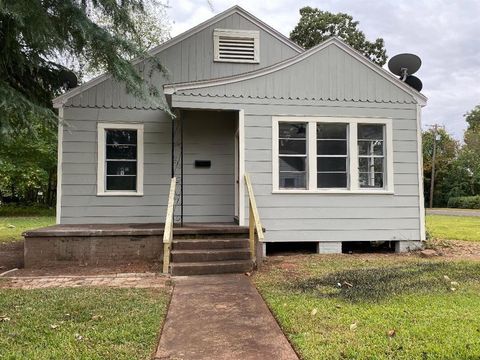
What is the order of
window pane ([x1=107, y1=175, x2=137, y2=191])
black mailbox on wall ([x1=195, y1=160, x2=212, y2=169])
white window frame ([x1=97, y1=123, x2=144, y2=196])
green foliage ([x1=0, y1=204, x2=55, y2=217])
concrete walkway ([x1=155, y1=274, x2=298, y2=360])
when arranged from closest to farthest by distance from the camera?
concrete walkway ([x1=155, y1=274, x2=298, y2=360])
white window frame ([x1=97, y1=123, x2=144, y2=196])
window pane ([x1=107, y1=175, x2=137, y2=191])
black mailbox on wall ([x1=195, y1=160, x2=212, y2=169])
green foliage ([x1=0, y1=204, x2=55, y2=217])

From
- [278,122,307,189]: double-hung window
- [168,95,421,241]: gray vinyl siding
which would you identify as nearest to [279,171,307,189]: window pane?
[278,122,307,189]: double-hung window

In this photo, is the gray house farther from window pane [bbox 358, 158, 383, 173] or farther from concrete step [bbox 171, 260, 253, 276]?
concrete step [bbox 171, 260, 253, 276]

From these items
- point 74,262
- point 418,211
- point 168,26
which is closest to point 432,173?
point 168,26

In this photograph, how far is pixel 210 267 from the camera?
602 cm

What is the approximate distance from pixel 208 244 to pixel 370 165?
3.74m

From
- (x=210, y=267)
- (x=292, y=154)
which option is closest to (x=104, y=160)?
(x=210, y=267)

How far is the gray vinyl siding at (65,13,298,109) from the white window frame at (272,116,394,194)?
229 cm

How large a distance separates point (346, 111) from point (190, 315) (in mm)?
5363

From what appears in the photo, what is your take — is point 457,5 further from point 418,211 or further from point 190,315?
point 190,315

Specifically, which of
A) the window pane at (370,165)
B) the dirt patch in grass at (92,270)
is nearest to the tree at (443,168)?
the window pane at (370,165)

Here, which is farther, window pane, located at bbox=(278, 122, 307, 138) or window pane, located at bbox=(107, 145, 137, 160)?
window pane, located at bbox=(107, 145, 137, 160)

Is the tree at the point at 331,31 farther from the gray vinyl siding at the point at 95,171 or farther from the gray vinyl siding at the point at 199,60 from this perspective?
the gray vinyl siding at the point at 95,171

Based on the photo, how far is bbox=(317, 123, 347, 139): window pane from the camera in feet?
25.9

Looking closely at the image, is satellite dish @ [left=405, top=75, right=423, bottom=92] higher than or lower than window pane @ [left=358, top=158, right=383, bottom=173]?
higher
